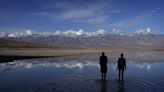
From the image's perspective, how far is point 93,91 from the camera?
1702 centimetres

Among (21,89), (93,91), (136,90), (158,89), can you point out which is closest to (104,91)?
(93,91)

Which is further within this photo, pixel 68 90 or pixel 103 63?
pixel 103 63

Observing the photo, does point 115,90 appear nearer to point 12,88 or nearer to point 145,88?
point 145,88

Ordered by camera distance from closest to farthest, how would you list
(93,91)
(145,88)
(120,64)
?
(93,91), (145,88), (120,64)

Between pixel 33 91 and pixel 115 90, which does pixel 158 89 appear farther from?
pixel 33 91

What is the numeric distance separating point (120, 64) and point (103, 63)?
1.28 metres

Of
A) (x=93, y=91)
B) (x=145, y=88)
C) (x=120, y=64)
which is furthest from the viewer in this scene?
(x=120, y=64)

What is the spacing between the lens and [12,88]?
18266 mm

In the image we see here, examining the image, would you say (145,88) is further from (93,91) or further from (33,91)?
(33,91)

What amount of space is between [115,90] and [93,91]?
1.32 metres

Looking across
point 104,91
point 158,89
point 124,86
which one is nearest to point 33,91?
point 104,91

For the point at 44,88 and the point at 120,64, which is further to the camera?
the point at 120,64

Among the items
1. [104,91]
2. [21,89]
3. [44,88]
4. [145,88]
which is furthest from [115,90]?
[21,89]

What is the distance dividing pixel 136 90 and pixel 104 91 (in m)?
1.86
